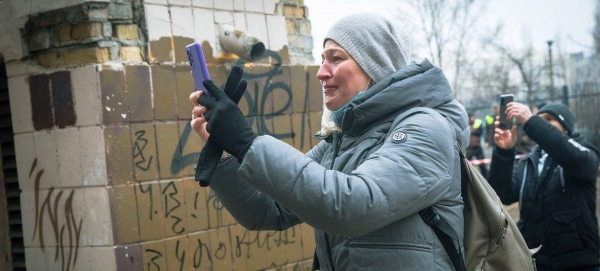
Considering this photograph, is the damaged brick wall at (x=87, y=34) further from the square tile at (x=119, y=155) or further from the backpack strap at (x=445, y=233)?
the backpack strap at (x=445, y=233)

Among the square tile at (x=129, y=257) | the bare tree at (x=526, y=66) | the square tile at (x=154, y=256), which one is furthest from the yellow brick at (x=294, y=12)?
the bare tree at (x=526, y=66)

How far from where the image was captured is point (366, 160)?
7.23 feet

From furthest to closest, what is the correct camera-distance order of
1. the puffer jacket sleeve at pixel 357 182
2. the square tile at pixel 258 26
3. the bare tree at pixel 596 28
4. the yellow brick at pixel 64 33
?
A: the bare tree at pixel 596 28, the square tile at pixel 258 26, the yellow brick at pixel 64 33, the puffer jacket sleeve at pixel 357 182

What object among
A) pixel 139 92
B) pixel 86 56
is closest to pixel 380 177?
pixel 139 92

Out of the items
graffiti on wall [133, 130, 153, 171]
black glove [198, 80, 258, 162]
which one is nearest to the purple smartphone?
black glove [198, 80, 258, 162]

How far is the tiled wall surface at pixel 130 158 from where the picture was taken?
448 centimetres

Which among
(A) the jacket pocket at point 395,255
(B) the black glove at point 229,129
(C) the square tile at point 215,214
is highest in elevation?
(B) the black glove at point 229,129

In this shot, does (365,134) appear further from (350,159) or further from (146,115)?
(146,115)

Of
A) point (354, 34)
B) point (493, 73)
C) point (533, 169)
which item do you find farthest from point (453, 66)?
point (354, 34)

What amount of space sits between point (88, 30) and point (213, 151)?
256cm

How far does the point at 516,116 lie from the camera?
4797 millimetres

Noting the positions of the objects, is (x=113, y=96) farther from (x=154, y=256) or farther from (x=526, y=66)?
(x=526, y=66)

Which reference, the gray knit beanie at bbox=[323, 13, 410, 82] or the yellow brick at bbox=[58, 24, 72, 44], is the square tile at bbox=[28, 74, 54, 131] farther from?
the gray knit beanie at bbox=[323, 13, 410, 82]

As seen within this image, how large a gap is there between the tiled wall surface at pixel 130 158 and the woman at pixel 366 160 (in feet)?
6.65
